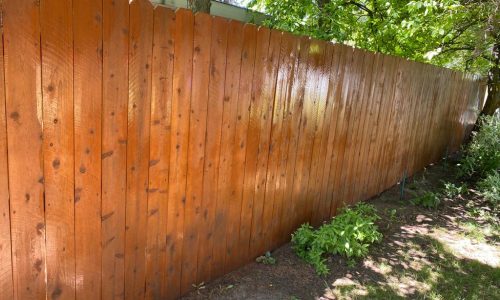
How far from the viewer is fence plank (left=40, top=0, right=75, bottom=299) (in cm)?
188

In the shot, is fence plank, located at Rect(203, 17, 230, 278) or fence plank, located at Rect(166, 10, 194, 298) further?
fence plank, located at Rect(203, 17, 230, 278)

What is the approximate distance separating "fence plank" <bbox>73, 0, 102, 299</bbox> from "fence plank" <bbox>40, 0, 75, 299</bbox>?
0.12ft

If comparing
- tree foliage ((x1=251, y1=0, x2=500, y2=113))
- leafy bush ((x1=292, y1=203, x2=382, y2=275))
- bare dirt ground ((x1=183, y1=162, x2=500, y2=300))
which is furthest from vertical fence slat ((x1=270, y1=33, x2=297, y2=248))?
tree foliage ((x1=251, y1=0, x2=500, y2=113))

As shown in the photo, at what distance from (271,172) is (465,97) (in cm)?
734

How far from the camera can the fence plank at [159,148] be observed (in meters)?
2.39

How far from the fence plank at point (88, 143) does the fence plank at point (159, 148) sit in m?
0.38

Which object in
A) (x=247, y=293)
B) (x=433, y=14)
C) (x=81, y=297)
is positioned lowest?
(x=247, y=293)

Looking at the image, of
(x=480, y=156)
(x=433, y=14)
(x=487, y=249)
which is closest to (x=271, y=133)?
(x=487, y=249)

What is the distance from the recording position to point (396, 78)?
561cm

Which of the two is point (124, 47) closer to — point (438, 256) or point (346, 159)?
point (346, 159)

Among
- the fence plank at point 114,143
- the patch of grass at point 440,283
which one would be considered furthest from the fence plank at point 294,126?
the fence plank at point 114,143

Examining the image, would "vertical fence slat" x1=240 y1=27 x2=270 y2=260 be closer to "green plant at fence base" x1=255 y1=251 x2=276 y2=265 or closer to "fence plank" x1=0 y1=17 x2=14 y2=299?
"green plant at fence base" x1=255 y1=251 x2=276 y2=265

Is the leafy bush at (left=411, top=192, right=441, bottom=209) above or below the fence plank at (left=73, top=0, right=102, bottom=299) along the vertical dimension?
below

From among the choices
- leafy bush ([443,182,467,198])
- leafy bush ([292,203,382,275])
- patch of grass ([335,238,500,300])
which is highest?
leafy bush ([443,182,467,198])
